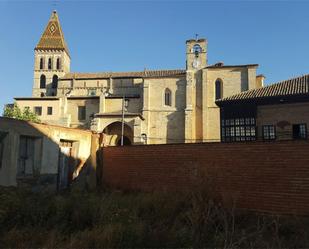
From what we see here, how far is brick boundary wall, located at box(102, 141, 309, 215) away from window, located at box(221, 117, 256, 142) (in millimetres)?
9894

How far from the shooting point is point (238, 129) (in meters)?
20.6

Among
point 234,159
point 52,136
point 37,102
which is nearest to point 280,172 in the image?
point 234,159

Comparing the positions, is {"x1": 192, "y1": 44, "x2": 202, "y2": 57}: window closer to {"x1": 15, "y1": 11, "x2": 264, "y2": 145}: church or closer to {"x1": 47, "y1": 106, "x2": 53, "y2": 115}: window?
{"x1": 15, "y1": 11, "x2": 264, "y2": 145}: church

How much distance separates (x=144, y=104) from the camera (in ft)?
138

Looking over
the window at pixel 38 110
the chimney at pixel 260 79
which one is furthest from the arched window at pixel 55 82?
the chimney at pixel 260 79

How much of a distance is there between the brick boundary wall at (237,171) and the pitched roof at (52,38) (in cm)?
6104

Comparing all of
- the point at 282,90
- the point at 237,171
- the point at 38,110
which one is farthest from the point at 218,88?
the point at 237,171

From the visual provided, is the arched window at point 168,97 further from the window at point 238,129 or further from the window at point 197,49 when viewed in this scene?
the window at point 238,129

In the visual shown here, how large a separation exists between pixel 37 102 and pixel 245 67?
30.7 m

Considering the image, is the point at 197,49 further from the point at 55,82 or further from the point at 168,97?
the point at 55,82

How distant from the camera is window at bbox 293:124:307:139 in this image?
61.1ft

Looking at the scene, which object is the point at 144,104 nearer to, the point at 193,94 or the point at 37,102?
the point at 193,94

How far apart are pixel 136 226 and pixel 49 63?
65.8m

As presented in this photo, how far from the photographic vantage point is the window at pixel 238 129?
2003 centimetres
